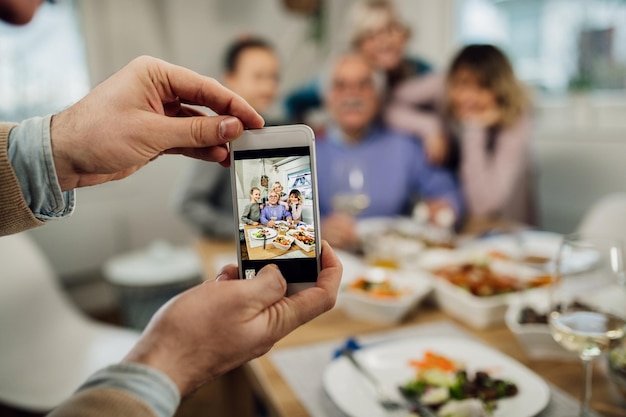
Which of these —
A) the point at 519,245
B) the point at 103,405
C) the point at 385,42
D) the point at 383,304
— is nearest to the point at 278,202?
the point at 103,405

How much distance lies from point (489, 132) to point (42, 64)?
84.6 inches

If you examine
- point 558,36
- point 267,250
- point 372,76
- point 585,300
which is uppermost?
point 558,36

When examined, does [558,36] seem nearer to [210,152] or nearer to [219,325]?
[210,152]

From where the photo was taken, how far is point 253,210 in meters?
0.49

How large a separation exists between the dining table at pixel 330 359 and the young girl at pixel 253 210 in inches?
11.3

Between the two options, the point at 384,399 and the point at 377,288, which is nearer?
the point at 384,399

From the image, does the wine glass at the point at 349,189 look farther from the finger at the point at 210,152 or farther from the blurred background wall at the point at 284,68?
the finger at the point at 210,152

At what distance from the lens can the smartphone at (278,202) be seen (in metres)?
Answer: 0.48

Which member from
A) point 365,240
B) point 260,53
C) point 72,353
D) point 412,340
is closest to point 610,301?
point 412,340

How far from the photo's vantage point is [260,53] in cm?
187

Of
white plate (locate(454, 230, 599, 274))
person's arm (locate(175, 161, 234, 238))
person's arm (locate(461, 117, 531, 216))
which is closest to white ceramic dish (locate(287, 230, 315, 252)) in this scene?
white plate (locate(454, 230, 599, 274))

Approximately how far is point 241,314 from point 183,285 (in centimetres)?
161

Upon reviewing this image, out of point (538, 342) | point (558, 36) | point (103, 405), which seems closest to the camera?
point (103, 405)

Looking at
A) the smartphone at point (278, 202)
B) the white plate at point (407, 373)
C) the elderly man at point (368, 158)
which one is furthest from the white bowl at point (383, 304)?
the elderly man at point (368, 158)
